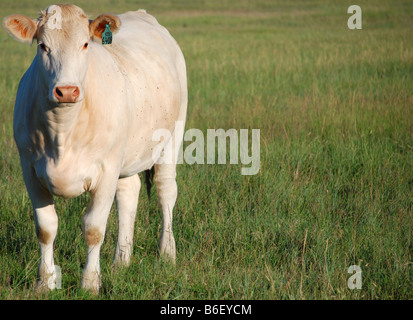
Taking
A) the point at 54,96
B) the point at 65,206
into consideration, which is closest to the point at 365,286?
the point at 54,96

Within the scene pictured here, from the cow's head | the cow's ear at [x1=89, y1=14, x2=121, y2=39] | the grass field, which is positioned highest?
the cow's ear at [x1=89, y1=14, x2=121, y2=39]

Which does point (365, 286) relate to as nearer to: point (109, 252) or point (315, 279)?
point (315, 279)

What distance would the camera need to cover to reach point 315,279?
3350 millimetres

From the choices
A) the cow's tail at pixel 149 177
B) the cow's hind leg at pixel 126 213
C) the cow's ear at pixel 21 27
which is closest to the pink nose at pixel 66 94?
the cow's ear at pixel 21 27

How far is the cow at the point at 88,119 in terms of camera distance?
9.75 ft

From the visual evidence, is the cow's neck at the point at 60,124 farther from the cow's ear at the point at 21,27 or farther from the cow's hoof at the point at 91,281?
the cow's hoof at the point at 91,281

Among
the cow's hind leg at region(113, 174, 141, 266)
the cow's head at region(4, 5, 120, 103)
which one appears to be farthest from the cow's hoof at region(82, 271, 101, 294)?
the cow's head at region(4, 5, 120, 103)

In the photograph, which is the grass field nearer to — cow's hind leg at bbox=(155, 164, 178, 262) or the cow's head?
cow's hind leg at bbox=(155, 164, 178, 262)

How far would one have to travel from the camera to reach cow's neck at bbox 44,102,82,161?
119 inches

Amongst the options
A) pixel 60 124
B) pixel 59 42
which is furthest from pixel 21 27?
pixel 60 124

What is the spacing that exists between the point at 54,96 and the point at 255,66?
8182 millimetres

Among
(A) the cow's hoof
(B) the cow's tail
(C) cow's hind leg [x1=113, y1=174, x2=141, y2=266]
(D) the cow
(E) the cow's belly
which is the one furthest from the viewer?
(B) the cow's tail

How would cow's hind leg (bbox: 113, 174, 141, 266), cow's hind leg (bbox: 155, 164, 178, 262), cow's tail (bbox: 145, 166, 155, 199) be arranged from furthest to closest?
cow's tail (bbox: 145, 166, 155, 199) → cow's hind leg (bbox: 155, 164, 178, 262) → cow's hind leg (bbox: 113, 174, 141, 266)

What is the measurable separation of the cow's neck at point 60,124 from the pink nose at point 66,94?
240 mm
